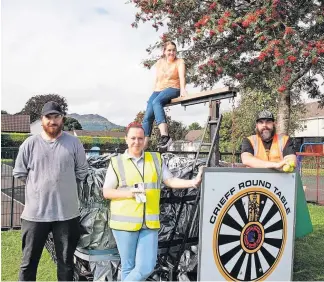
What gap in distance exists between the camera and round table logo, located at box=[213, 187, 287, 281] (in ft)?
10.8

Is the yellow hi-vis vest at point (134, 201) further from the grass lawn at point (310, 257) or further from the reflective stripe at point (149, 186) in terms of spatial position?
the grass lawn at point (310, 257)

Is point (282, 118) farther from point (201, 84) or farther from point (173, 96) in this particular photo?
point (173, 96)

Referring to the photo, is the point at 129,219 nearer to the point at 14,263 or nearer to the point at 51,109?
the point at 51,109

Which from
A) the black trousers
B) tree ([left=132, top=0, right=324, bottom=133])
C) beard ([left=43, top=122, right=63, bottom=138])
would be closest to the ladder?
the black trousers

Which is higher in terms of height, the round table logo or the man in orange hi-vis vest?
the man in orange hi-vis vest

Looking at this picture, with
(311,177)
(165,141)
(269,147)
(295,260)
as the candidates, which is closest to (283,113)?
(295,260)

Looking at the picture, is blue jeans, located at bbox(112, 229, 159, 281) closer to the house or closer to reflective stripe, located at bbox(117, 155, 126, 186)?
reflective stripe, located at bbox(117, 155, 126, 186)

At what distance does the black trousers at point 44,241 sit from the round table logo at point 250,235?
1223mm

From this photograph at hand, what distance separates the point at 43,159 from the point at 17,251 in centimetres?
314

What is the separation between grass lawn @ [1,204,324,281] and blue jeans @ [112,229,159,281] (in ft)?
6.25

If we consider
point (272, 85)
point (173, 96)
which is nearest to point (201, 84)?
point (272, 85)

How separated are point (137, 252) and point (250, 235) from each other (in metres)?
0.93

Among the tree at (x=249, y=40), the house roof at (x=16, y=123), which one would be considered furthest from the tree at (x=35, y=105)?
the tree at (x=249, y=40)

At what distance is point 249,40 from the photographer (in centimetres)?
1138
